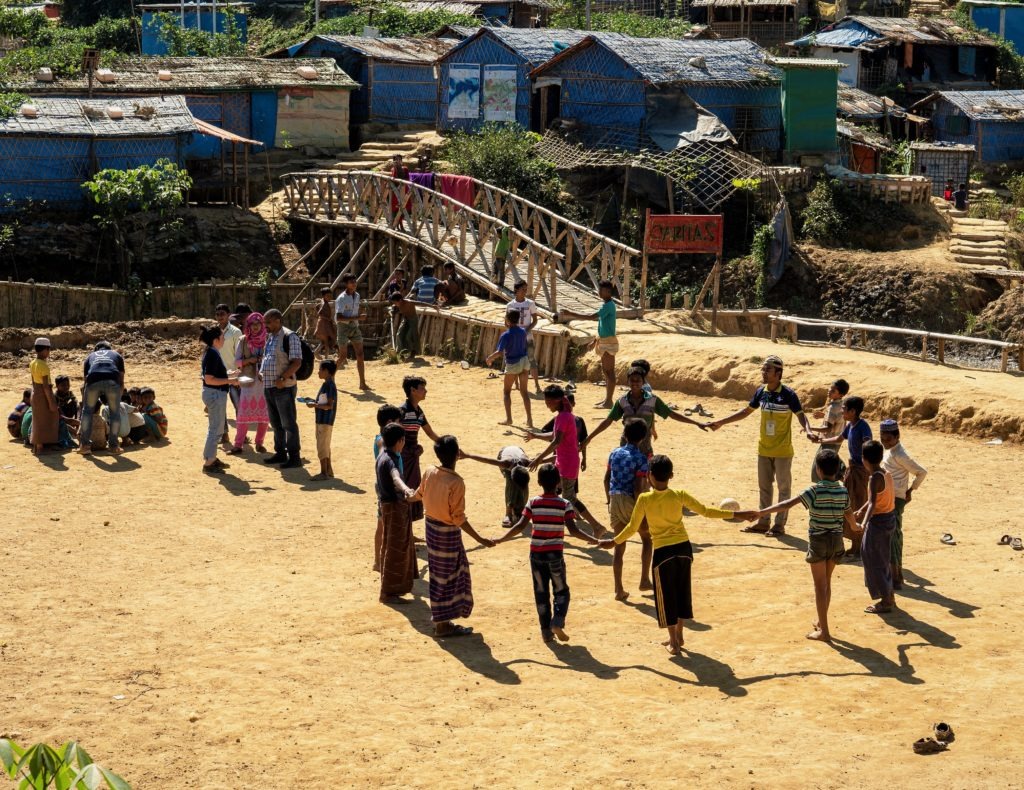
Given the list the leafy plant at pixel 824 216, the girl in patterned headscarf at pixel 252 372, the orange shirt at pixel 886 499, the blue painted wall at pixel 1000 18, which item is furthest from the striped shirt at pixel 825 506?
the blue painted wall at pixel 1000 18

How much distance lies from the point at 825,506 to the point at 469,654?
2544 millimetres

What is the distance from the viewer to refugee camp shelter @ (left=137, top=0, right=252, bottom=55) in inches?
1817

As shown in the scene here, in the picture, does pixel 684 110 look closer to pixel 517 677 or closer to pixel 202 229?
pixel 202 229

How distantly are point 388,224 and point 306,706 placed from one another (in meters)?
18.1

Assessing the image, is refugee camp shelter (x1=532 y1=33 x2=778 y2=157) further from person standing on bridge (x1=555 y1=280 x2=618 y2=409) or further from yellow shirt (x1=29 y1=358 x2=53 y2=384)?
yellow shirt (x1=29 y1=358 x2=53 y2=384)

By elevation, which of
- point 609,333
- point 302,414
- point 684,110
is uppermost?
point 684,110

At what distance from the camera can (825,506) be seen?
31.4ft

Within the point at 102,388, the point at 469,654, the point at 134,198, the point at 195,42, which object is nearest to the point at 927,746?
the point at 469,654

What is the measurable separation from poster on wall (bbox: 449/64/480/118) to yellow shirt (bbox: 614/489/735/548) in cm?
2738

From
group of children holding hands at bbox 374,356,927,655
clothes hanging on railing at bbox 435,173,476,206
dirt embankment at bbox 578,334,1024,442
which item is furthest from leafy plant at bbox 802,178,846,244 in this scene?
group of children holding hands at bbox 374,356,927,655

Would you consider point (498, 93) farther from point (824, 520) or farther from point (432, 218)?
point (824, 520)

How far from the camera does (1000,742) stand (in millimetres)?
8203

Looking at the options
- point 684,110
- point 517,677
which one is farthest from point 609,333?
point 684,110

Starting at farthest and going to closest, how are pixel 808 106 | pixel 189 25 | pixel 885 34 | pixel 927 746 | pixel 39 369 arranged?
pixel 189 25 < pixel 885 34 < pixel 808 106 < pixel 39 369 < pixel 927 746
